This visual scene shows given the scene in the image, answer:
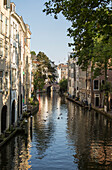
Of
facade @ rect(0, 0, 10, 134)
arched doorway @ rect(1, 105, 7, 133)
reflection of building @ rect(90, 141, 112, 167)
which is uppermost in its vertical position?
facade @ rect(0, 0, 10, 134)

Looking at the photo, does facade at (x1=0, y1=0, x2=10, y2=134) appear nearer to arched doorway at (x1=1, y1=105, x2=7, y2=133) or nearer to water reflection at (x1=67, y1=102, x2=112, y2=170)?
arched doorway at (x1=1, y1=105, x2=7, y2=133)

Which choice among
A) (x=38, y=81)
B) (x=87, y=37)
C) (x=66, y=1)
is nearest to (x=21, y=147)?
(x=87, y=37)

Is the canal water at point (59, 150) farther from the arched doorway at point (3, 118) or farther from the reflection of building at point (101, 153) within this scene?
the arched doorway at point (3, 118)

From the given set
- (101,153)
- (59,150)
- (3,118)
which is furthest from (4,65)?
(101,153)

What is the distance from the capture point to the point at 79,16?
1471cm

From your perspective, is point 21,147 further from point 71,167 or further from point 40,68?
point 40,68

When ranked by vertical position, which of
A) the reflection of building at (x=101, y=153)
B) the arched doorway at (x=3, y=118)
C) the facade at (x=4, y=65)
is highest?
the facade at (x=4, y=65)

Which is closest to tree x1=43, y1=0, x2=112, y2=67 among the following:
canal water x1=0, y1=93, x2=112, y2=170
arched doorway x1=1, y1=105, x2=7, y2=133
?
canal water x1=0, y1=93, x2=112, y2=170

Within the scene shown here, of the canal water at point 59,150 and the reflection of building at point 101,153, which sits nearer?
the canal water at point 59,150

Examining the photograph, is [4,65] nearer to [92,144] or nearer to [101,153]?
[92,144]

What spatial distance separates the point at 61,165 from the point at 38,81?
5759 centimetres

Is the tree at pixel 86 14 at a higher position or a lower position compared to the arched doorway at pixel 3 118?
higher

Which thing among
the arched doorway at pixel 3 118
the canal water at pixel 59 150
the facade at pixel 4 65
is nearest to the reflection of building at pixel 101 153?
the canal water at pixel 59 150

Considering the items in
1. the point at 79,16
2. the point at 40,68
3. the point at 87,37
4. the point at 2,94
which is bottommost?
the point at 2,94
